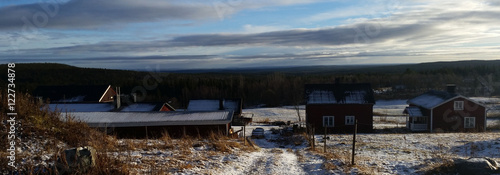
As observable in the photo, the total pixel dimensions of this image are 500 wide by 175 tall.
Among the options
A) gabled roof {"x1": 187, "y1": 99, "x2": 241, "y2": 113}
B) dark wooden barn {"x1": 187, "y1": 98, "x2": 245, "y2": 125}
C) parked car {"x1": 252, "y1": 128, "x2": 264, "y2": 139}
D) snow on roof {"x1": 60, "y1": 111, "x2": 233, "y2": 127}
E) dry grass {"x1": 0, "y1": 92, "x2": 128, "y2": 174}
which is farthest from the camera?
gabled roof {"x1": 187, "y1": 99, "x2": 241, "y2": 113}

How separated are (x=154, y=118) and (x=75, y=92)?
3223 cm

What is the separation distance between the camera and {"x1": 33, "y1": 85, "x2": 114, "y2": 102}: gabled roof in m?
45.6

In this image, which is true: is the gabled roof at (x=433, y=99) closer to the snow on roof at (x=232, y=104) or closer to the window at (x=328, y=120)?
the window at (x=328, y=120)

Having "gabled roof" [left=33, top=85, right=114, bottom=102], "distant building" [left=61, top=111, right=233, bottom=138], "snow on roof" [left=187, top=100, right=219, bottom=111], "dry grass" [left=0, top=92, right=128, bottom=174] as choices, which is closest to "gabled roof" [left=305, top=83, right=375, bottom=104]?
"snow on roof" [left=187, top=100, right=219, bottom=111]

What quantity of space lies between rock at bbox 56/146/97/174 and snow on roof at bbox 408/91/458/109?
30636 millimetres

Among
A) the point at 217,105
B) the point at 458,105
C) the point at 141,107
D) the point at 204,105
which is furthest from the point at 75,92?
the point at 458,105

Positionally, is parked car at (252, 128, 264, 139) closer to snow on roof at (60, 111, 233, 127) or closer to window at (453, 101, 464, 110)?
snow on roof at (60, 111, 233, 127)

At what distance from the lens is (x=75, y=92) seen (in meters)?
47.2

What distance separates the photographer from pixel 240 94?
77.4 metres

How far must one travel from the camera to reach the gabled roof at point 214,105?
38997 mm

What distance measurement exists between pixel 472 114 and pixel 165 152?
30.6m

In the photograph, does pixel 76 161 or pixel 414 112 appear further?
pixel 414 112

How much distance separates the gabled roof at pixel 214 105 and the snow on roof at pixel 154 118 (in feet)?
55.3

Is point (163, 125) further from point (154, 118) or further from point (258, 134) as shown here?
point (258, 134)
